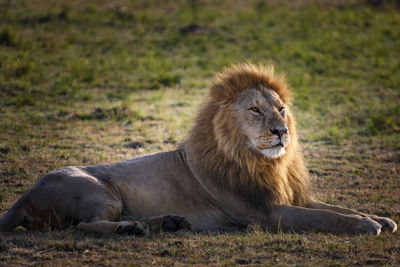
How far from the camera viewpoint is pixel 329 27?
18.2m

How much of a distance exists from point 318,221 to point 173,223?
4.56ft

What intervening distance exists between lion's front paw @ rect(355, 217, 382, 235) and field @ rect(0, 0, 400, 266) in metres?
0.08

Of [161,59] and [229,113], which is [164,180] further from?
[161,59]

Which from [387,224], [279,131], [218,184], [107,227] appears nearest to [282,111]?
[279,131]

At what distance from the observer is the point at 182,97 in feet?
37.3

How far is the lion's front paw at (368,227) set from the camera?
183 inches

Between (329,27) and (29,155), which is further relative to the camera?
(329,27)

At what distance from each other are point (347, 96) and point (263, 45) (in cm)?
488

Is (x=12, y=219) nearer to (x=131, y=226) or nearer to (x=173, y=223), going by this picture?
(x=131, y=226)

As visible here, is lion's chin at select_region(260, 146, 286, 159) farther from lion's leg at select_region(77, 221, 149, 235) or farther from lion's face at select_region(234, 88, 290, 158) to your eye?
lion's leg at select_region(77, 221, 149, 235)

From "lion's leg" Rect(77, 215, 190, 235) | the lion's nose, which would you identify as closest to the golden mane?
the lion's nose

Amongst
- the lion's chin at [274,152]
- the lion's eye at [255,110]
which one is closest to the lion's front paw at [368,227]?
the lion's chin at [274,152]

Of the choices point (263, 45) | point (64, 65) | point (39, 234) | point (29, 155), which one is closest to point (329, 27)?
point (263, 45)

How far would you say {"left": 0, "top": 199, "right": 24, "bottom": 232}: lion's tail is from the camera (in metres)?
4.40
